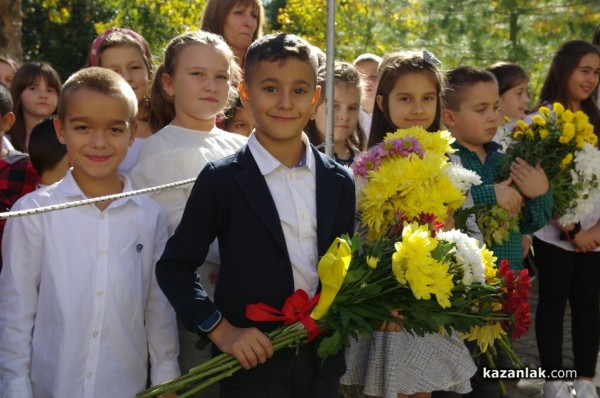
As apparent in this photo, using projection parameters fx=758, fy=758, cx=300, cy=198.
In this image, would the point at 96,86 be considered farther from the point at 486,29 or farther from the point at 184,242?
the point at 486,29

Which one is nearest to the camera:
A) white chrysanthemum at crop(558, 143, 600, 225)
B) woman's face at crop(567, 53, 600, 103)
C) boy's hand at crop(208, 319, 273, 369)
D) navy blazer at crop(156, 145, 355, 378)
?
boy's hand at crop(208, 319, 273, 369)

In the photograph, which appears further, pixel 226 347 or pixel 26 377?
pixel 26 377

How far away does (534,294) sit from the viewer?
7902mm

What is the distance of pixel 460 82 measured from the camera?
13.3ft

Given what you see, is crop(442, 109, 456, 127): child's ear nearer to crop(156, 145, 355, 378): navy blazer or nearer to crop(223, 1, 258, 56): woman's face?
crop(223, 1, 258, 56): woman's face

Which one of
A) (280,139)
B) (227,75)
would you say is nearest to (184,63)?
(227,75)

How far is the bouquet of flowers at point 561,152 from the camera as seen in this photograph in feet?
12.7

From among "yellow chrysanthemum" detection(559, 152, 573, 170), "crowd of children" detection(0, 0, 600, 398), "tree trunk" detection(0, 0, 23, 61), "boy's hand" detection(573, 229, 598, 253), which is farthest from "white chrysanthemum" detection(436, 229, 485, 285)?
"tree trunk" detection(0, 0, 23, 61)

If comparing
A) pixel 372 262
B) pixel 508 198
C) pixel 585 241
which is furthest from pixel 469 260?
pixel 585 241

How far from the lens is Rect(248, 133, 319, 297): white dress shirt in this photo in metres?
2.59

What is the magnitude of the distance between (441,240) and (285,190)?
587 millimetres

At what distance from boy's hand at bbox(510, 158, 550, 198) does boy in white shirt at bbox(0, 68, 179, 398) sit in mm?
1912

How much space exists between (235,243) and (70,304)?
0.61 m

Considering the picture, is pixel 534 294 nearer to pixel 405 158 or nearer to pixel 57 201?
pixel 405 158
